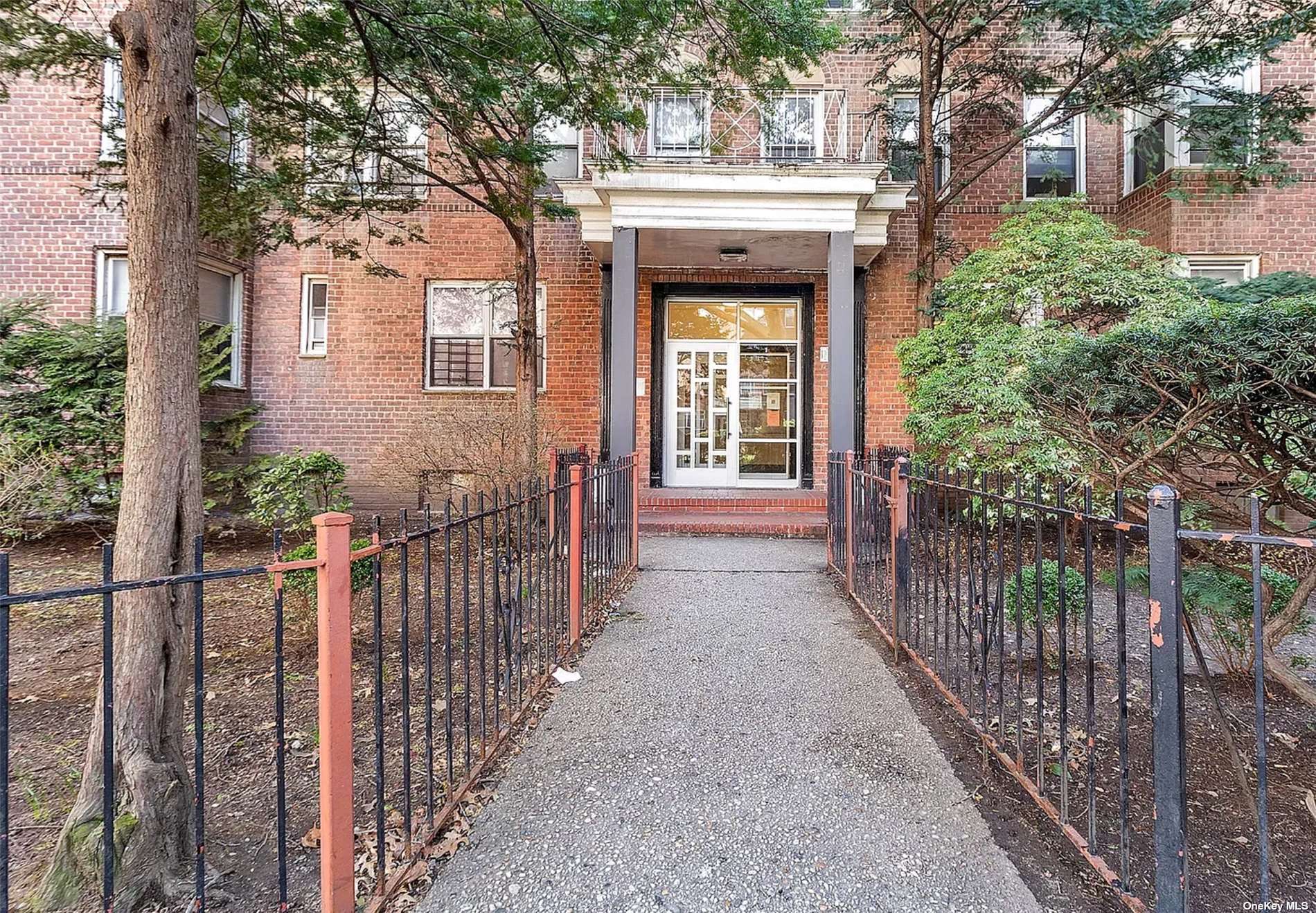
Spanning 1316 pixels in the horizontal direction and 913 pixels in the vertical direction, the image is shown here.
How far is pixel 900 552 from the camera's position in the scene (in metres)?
3.85

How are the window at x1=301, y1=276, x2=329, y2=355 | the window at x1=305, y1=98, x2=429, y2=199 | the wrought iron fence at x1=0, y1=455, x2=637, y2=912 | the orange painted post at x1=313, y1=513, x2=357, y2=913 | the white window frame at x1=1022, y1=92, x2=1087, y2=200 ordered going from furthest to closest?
the window at x1=301, y1=276, x2=329, y2=355, the white window frame at x1=1022, y1=92, x2=1087, y2=200, the window at x1=305, y1=98, x2=429, y2=199, the orange painted post at x1=313, y1=513, x2=357, y2=913, the wrought iron fence at x1=0, y1=455, x2=637, y2=912

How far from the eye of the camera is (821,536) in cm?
752

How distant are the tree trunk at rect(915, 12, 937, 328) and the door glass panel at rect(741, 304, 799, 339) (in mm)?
2311

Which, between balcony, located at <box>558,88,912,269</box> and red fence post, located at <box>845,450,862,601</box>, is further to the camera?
balcony, located at <box>558,88,912,269</box>

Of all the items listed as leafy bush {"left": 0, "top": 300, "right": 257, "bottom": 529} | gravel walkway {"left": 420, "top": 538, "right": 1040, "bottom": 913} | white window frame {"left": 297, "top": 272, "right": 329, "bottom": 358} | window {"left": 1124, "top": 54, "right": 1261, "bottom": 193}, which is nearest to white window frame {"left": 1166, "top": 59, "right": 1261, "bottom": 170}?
window {"left": 1124, "top": 54, "right": 1261, "bottom": 193}

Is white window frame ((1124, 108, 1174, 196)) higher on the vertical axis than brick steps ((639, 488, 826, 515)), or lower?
higher

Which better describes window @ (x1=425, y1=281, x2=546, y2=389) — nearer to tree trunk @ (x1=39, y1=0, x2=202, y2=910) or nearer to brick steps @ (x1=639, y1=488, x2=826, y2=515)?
brick steps @ (x1=639, y1=488, x2=826, y2=515)

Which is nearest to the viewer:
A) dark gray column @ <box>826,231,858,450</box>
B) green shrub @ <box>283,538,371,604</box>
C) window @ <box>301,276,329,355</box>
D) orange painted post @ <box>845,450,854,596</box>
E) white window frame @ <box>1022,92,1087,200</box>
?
green shrub @ <box>283,538,371,604</box>

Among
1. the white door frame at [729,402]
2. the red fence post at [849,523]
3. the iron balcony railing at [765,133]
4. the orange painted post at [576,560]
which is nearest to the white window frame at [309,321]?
the iron balcony railing at [765,133]

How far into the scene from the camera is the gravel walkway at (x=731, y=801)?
6.52 feet

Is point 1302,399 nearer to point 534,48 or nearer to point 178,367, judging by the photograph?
point 178,367

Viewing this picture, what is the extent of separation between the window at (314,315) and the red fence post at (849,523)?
853cm

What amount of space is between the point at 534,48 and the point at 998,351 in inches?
211

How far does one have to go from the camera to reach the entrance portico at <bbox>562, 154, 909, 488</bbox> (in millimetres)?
7535
